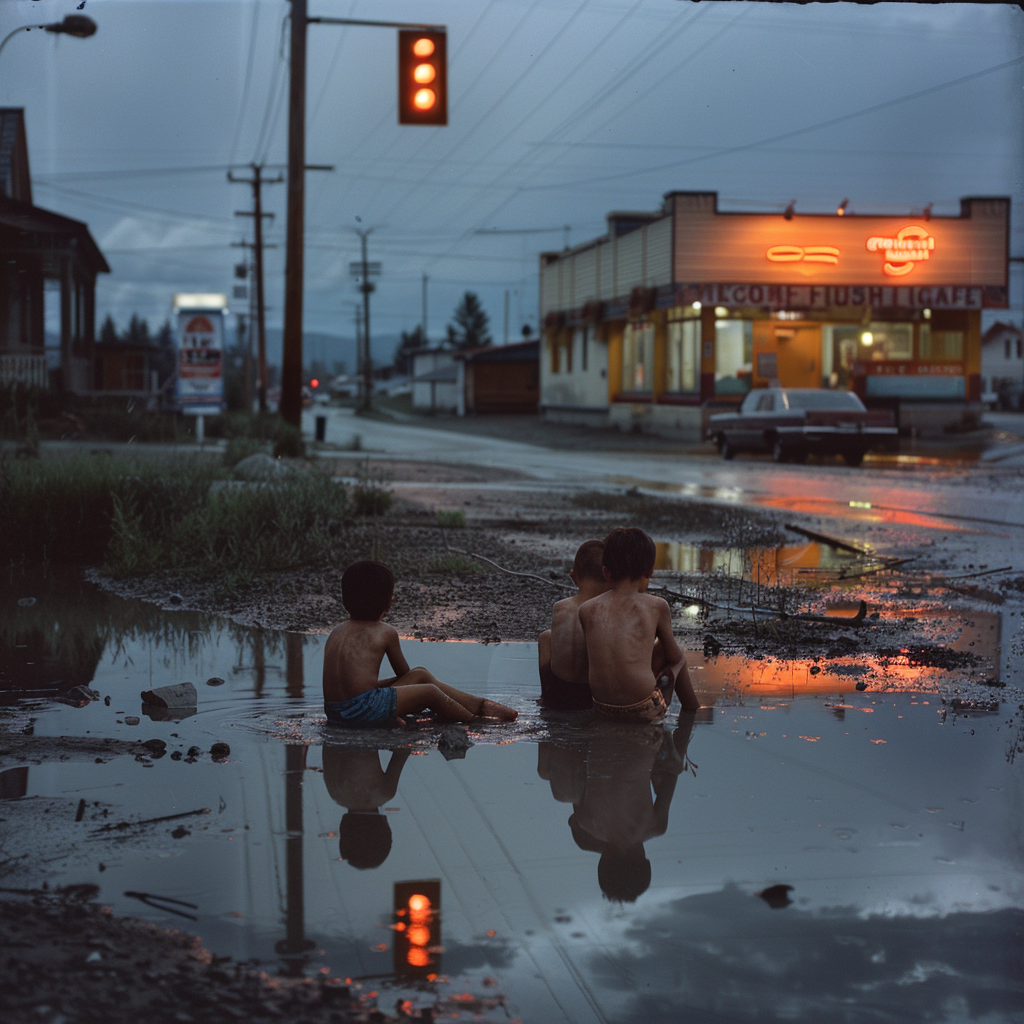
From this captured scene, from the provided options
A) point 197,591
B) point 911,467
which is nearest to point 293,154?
point 911,467

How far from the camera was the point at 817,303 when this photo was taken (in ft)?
128

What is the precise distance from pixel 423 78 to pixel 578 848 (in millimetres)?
10712

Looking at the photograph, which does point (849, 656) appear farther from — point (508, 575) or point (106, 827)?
point (106, 827)

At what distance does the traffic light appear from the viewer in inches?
512

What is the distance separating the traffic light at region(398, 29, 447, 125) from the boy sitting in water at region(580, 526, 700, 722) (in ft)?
29.1

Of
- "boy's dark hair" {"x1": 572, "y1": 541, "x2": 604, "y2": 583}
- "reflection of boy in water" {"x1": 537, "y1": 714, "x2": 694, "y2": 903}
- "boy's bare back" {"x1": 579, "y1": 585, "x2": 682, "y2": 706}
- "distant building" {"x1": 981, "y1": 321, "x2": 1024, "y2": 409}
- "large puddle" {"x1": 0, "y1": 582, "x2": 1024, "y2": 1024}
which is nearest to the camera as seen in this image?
"large puddle" {"x1": 0, "y1": 582, "x2": 1024, "y2": 1024}

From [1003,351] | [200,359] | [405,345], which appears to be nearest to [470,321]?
[405,345]

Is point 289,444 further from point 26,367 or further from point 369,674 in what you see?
point 369,674

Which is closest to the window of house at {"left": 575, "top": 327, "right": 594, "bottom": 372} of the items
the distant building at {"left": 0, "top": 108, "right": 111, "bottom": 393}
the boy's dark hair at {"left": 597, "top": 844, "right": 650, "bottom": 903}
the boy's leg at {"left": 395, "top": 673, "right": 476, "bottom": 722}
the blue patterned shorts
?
the distant building at {"left": 0, "top": 108, "right": 111, "bottom": 393}

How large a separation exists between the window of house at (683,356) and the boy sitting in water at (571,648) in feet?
113

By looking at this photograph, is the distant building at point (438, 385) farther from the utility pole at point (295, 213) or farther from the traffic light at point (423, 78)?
the traffic light at point (423, 78)

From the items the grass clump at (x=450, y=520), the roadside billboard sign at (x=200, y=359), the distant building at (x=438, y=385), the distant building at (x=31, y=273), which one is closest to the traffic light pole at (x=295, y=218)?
the roadside billboard sign at (x=200, y=359)

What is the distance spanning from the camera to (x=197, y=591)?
341 inches

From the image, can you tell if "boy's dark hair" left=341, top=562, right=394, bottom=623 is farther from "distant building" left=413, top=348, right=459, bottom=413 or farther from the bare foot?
"distant building" left=413, top=348, right=459, bottom=413
